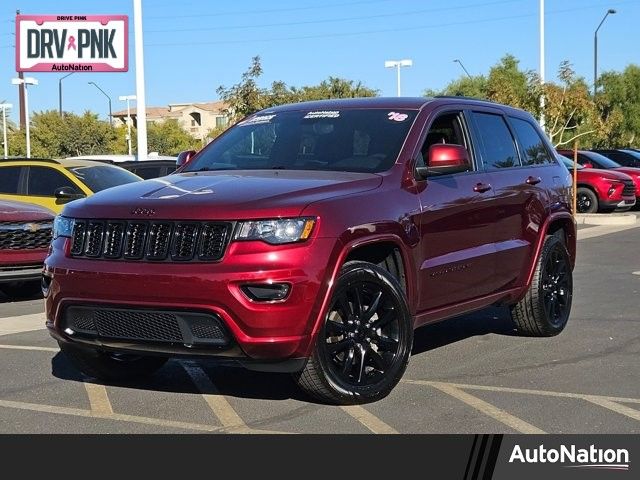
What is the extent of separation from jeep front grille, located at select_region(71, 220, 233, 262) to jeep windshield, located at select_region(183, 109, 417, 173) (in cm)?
119

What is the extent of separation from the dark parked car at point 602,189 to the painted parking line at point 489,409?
1681 centimetres

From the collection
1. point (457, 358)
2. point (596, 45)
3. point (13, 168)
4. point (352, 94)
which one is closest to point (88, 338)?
point (457, 358)

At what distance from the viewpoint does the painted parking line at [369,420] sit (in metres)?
4.84

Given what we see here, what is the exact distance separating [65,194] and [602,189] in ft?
47.8

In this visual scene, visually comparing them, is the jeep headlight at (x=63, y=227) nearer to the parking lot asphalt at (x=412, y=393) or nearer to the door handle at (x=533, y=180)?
the parking lot asphalt at (x=412, y=393)

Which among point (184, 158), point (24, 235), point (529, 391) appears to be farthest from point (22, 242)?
point (529, 391)

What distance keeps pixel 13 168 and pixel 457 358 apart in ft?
25.2

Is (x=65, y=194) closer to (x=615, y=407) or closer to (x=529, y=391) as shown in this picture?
(x=529, y=391)

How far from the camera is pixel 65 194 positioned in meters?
11.1

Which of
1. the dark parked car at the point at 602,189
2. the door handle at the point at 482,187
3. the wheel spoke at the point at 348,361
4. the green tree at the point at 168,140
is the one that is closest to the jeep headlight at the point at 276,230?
the wheel spoke at the point at 348,361

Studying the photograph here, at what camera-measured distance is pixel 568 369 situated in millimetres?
6387

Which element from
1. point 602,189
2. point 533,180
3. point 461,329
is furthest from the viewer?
point 602,189

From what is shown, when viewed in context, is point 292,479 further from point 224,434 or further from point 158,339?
point 158,339

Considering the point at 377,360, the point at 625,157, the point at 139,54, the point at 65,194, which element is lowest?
the point at 377,360
